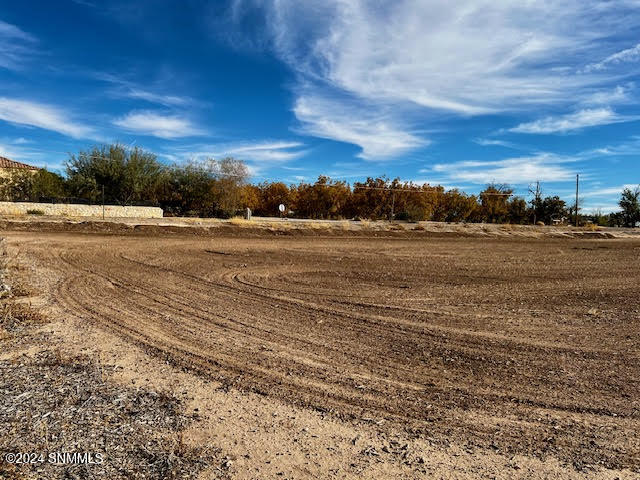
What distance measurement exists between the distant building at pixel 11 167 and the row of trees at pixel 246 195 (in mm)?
819

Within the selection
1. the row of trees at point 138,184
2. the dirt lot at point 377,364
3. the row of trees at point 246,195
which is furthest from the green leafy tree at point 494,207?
the dirt lot at point 377,364

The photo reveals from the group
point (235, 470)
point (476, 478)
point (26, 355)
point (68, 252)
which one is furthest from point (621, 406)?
point (68, 252)

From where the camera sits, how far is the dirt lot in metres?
3.65

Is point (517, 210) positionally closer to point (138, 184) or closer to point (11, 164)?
point (138, 184)

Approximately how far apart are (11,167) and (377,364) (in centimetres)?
5461

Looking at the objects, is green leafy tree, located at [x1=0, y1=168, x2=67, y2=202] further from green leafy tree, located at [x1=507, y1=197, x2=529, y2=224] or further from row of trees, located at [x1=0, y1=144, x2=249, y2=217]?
green leafy tree, located at [x1=507, y1=197, x2=529, y2=224]

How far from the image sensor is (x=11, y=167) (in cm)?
4834

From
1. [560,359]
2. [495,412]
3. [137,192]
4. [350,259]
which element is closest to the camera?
[495,412]

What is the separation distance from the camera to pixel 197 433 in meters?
3.83

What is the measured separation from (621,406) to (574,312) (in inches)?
193

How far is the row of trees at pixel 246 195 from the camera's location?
45875 mm

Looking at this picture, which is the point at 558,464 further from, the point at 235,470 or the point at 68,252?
the point at 68,252

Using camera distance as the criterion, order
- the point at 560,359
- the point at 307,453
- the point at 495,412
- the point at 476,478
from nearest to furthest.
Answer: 1. the point at 476,478
2. the point at 307,453
3. the point at 495,412
4. the point at 560,359

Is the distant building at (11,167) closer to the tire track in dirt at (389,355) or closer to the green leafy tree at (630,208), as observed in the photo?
the tire track in dirt at (389,355)
